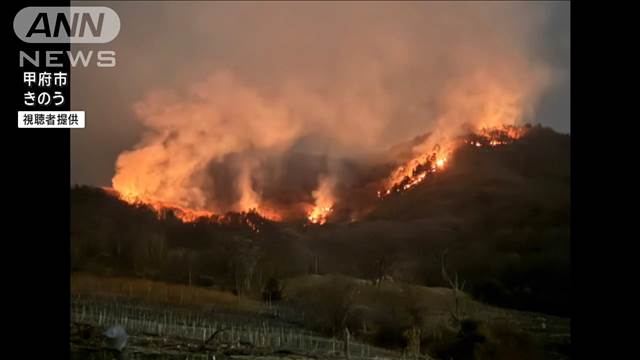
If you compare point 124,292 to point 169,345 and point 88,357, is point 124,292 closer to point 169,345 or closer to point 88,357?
point 169,345

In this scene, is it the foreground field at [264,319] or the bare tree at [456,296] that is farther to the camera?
the bare tree at [456,296]

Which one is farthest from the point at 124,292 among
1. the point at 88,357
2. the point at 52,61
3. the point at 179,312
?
the point at 52,61

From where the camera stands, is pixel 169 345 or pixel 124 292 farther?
pixel 124 292

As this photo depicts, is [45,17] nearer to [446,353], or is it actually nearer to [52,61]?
[52,61]

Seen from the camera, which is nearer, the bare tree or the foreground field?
the foreground field

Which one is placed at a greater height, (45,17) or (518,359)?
(45,17)

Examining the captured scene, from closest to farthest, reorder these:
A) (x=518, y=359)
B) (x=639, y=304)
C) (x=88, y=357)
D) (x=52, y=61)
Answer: (x=639, y=304), (x=52, y=61), (x=88, y=357), (x=518, y=359)

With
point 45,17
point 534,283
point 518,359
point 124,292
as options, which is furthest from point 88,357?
point 534,283

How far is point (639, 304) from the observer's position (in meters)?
11.5

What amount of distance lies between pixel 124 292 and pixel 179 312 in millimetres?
3108

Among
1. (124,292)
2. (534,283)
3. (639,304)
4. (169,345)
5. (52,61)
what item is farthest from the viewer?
(534,283)

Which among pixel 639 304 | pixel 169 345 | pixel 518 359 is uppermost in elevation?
pixel 639 304

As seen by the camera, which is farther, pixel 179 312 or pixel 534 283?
pixel 534 283

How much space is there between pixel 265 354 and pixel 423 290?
993cm
